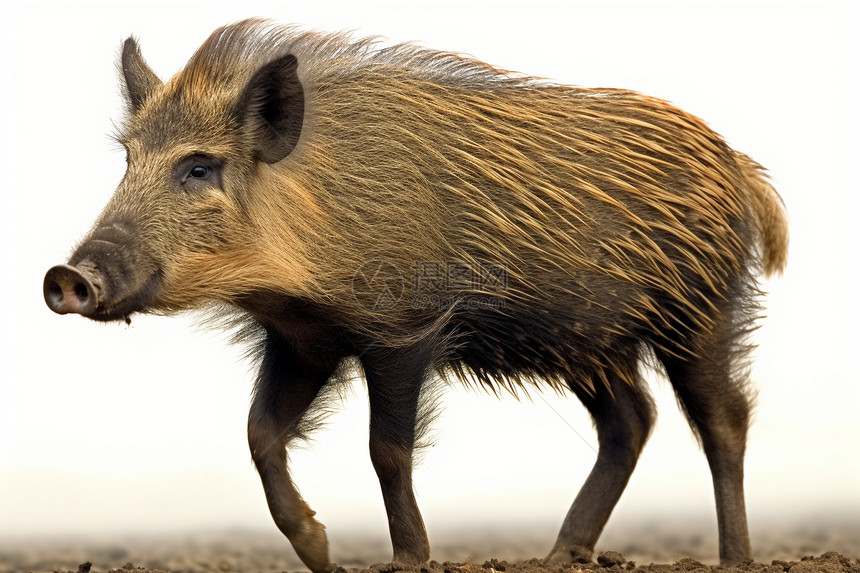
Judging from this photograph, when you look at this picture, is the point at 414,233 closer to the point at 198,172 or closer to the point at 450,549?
the point at 198,172

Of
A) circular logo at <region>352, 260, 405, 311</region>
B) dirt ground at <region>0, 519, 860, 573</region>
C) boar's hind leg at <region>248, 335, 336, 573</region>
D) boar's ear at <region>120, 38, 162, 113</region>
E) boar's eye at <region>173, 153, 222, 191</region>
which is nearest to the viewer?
boar's eye at <region>173, 153, 222, 191</region>

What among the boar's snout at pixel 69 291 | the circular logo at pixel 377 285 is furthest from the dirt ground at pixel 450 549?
the boar's snout at pixel 69 291

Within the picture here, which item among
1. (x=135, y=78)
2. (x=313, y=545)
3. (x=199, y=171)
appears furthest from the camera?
(x=313, y=545)

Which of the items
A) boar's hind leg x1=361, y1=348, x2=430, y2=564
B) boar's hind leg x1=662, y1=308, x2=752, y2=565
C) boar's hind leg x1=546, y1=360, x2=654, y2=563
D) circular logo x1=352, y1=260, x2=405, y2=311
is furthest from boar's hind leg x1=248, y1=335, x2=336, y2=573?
boar's hind leg x1=662, y1=308, x2=752, y2=565

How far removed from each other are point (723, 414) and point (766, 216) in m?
1.38

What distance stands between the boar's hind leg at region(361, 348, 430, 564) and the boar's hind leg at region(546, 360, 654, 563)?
150 cm

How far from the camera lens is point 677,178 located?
7305 mm

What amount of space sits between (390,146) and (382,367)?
1266 mm

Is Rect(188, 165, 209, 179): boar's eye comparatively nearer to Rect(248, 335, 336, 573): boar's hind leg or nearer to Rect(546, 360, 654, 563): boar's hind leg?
Rect(248, 335, 336, 573): boar's hind leg

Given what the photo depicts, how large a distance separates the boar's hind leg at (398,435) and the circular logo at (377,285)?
0.95 ft

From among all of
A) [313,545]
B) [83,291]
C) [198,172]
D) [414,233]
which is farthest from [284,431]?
[83,291]

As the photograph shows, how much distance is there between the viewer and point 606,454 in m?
7.99

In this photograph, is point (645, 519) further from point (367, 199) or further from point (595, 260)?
point (367, 199)

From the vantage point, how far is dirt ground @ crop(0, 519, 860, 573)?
8.05 metres
